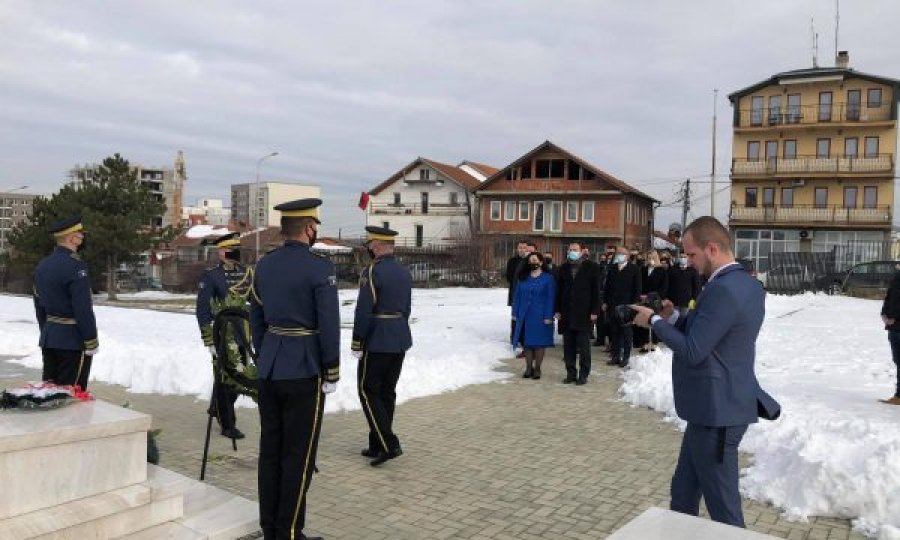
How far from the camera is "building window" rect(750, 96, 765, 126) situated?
49219 millimetres

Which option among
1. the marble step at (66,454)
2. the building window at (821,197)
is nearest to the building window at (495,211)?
the building window at (821,197)

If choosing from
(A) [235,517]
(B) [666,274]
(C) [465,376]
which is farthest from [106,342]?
(B) [666,274]

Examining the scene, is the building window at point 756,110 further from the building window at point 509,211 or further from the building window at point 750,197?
the building window at point 509,211

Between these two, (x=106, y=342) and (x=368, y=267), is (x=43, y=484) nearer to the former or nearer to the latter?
(x=368, y=267)

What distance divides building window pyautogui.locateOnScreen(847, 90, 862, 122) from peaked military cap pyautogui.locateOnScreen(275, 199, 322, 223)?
167ft

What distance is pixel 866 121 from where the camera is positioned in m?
46.2

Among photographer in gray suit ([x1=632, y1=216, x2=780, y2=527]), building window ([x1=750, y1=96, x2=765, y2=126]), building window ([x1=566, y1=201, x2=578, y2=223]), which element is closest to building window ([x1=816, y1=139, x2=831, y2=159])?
building window ([x1=750, y1=96, x2=765, y2=126])

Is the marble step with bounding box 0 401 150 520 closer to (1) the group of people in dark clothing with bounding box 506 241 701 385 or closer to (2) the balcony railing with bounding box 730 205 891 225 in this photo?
(1) the group of people in dark clothing with bounding box 506 241 701 385

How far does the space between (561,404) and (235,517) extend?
205 inches

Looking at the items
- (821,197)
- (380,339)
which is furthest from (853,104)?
(380,339)

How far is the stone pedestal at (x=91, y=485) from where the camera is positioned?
391cm

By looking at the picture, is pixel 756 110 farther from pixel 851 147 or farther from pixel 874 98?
pixel 874 98

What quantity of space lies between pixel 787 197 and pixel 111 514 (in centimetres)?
5199

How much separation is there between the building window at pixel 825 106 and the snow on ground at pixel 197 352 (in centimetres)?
3688
